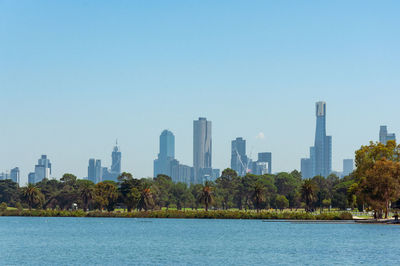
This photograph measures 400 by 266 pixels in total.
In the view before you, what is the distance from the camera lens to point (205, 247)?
3398 inches

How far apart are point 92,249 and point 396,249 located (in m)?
39.5

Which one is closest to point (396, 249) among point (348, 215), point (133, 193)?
point (348, 215)

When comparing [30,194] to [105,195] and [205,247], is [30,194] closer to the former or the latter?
[105,195]

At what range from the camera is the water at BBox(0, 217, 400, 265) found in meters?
70.4

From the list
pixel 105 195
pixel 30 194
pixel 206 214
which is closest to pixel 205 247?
pixel 206 214

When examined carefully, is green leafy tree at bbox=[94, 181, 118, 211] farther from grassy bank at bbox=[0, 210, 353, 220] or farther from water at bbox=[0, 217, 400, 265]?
water at bbox=[0, 217, 400, 265]

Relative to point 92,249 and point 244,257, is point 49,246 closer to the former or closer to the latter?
point 92,249

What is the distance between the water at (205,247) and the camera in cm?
7044

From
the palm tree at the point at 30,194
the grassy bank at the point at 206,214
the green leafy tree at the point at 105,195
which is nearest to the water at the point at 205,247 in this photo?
the grassy bank at the point at 206,214

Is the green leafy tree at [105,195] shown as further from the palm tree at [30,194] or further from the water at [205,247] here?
the water at [205,247]

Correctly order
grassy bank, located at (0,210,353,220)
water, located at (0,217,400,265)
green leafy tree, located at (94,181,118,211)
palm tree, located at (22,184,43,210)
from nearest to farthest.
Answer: water, located at (0,217,400,265), grassy bank, located at (0,210,353,220), green leafy tree, located at (94,181,118,211), palm tree, located at (22,184,43,210)

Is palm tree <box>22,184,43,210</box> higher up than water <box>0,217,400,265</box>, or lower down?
higher up

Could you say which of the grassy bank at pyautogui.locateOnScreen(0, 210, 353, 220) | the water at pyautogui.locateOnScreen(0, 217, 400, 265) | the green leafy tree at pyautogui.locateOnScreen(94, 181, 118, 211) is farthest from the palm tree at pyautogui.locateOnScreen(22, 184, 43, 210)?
the water at pyautogui.locateOnScreen(0, 217, 400, 265)

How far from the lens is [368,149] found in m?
150
